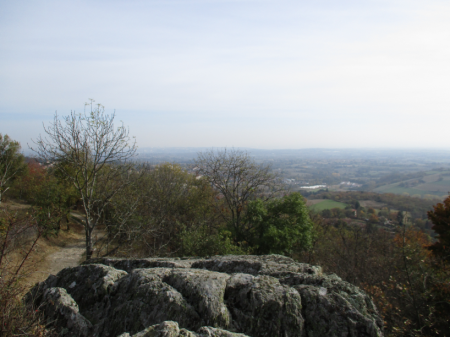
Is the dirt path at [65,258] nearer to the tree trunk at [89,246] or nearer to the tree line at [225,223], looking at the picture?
the tree line at [225,223]

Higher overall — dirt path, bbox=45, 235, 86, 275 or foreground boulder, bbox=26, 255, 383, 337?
foreground boulder, bbox=26, 255, 383, 337

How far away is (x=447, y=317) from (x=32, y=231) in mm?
20623

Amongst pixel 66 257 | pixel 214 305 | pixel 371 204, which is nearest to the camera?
pixel 214 305

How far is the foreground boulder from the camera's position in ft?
12.8

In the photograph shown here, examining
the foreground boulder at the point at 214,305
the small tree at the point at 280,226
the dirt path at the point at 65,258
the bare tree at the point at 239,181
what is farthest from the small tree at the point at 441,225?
the dirt path at the point at 65,258

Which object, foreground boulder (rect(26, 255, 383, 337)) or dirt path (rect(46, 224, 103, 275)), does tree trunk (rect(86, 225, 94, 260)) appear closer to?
dirt path (rect(46, 224, 103, 275))

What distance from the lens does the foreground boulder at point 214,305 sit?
3.89 meters

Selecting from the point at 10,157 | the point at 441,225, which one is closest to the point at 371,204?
the point at 441,225

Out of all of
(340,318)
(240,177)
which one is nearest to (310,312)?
(340,318)

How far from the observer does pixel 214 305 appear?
158 inches

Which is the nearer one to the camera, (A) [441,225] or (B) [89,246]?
(B) [89,246]

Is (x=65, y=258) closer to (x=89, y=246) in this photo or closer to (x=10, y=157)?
(x=89, y=246)

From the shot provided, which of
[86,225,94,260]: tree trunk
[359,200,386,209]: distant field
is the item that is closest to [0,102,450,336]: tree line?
[86,225,94,260]: tree trunk

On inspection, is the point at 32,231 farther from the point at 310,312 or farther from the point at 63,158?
the point at 310,312
